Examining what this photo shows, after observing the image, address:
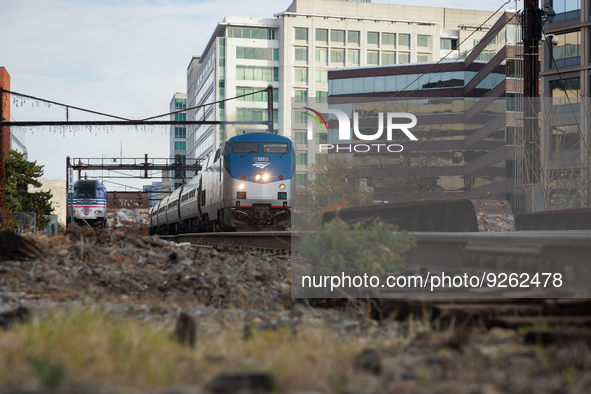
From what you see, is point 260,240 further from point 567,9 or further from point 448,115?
point 448,115

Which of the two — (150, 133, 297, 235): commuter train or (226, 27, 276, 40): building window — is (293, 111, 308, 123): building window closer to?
(226, 27, 276, 40): building window

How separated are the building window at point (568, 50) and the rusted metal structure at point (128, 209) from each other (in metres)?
35.7

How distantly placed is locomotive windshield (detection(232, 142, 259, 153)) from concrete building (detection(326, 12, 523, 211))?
1153 inches

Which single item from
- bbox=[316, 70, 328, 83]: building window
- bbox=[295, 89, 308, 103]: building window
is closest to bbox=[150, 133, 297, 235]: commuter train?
bbox=[295, 89, 308, 103]: building window

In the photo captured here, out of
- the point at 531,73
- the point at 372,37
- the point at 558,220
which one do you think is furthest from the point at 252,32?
the point at 558,220

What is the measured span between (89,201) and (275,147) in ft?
93.7

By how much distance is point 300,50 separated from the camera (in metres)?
89.0

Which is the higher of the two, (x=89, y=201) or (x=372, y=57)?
(x=372, y=57)

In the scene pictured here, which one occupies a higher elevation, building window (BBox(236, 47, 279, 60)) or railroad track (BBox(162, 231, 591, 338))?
building window (BBox(236, 47, 279, 60))

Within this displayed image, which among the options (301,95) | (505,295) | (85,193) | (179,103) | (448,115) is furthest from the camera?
(179,103)

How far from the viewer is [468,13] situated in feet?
330

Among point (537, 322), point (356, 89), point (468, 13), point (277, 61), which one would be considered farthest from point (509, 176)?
point (537, 322)

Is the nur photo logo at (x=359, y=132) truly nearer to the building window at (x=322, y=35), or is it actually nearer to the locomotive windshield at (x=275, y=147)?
the locomotive windshield at (x=275, y=147)

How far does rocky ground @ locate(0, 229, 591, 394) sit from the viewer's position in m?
2.95
